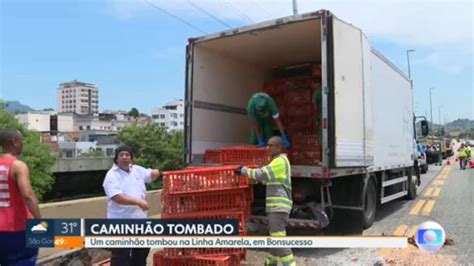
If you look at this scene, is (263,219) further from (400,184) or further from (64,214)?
(400,184)

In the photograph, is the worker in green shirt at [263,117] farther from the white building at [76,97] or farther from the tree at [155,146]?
the white building at [76,97]

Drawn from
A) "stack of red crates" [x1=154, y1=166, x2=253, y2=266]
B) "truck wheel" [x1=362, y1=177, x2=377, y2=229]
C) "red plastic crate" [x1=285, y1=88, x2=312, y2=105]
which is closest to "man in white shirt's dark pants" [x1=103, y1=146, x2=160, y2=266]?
"stack of red crates" [x1=154, y1=166, x2=253, y2=266]

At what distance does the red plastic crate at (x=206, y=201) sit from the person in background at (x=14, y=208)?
6.49 feet

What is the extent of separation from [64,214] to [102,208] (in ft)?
3.71

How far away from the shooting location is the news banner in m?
4.32

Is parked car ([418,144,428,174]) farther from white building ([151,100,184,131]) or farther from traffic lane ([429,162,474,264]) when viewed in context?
white building ([151,100,184,131])

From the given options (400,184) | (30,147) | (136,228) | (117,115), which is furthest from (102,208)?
(117,115)

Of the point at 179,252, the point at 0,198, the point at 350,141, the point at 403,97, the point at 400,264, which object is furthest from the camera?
the point at 403,97

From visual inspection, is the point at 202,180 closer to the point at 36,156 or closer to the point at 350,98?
the point at 350,98

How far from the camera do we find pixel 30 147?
89.8 feet

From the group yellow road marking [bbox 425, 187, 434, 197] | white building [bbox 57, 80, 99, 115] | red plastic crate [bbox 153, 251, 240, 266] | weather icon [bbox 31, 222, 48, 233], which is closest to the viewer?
weather icon [bbox 31, 222, 48, 233]

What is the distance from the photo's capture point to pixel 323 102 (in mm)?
6730

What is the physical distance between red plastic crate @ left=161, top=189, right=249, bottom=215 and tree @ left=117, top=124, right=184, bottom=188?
33741 millimetres

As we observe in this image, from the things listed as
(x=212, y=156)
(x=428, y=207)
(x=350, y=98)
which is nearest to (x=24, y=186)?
(x=212, y=156)
